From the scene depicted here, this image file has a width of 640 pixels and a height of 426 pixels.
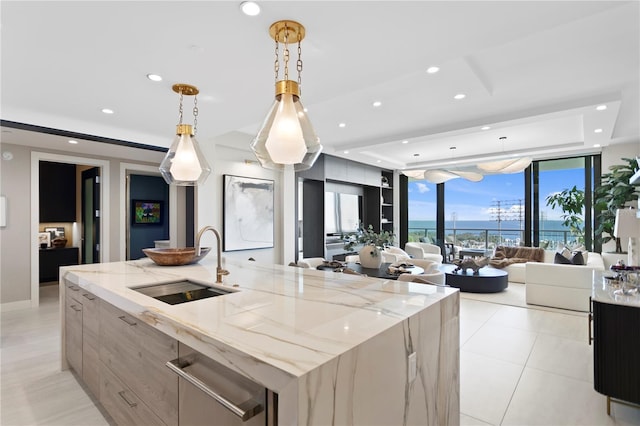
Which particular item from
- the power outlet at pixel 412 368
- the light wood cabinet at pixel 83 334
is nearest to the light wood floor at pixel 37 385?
the light wood cabinet at pixel 83 334

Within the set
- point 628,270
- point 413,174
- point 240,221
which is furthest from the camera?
point 413,174

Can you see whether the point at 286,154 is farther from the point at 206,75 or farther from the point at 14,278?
the point at 14,278

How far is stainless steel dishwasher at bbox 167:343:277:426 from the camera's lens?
99cm

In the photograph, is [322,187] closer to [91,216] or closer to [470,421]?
[91,216]

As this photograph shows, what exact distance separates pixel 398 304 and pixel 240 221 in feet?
14.2

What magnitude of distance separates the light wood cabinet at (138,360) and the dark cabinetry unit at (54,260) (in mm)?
5950

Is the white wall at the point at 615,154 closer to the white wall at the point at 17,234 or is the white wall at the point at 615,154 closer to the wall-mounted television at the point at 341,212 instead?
the wall-mounted television at the point at 341,212

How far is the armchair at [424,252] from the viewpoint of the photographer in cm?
773

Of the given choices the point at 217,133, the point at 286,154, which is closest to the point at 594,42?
the point at 286,154

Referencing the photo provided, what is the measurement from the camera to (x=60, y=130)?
416 centimetres

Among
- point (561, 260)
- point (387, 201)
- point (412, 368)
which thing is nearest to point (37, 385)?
point (412, 368)

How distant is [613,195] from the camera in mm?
5660

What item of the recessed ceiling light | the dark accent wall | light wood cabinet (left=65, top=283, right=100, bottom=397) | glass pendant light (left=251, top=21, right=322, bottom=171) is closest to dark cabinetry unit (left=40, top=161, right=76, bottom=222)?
the dark accent wall

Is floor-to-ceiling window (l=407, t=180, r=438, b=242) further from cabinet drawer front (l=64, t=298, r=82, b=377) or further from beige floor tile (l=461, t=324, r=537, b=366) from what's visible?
cabinet drawer front (l=64, t=298, r=82, b=377)
